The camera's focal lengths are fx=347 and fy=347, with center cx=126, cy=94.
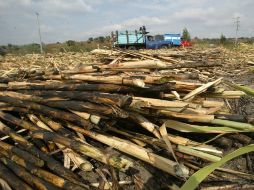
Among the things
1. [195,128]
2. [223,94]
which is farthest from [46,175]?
[223,94]

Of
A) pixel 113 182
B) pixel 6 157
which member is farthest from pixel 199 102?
pixel 6 157

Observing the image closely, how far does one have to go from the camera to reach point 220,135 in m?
3.39

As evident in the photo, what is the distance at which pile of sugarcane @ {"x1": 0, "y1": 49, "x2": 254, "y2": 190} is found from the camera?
2.92 meters

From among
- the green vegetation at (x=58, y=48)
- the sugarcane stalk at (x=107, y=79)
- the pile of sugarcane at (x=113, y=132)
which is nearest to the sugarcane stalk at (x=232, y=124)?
the pile of sugarcane at (x=113, y=132)

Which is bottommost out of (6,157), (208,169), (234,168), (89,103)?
(234,168)

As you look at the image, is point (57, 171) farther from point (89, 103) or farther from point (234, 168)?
point (234, 168)

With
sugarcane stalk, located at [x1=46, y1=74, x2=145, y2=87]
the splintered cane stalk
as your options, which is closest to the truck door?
sugarcane stalk, located at [x1=46, y1=74, x2=145, y2=87]

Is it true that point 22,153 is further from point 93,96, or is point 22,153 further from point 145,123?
point 145,123

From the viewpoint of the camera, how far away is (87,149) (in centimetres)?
307

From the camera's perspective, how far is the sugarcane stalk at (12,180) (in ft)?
9.27

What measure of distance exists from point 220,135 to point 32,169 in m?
1.79

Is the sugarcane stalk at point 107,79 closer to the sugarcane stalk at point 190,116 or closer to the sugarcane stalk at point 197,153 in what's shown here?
the sugarcane stalk at point 190,116

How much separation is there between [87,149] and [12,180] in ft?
2.21

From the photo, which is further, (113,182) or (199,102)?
A: (199,102)
